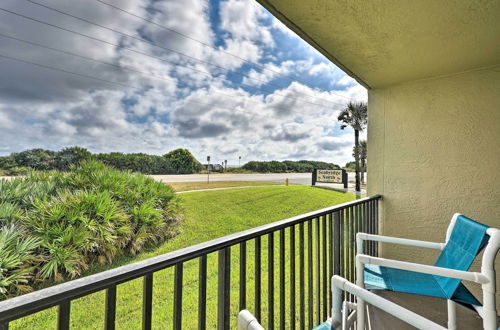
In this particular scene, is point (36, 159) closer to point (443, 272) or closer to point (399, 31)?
point (399, 31)

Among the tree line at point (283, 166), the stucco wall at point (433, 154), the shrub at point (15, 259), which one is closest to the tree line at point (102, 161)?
the shrub at point (15, 259)

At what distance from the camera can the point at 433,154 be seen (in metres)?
2.27

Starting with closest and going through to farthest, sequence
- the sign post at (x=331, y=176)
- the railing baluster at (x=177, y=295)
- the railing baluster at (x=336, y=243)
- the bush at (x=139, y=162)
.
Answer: the railing baluster at (x=177, y=295), the railing baluster at (x=336, y=243), the bush at (x=139, y=162), the sign post at (x=331, y=176)

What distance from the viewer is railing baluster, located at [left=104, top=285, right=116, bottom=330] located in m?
0.60

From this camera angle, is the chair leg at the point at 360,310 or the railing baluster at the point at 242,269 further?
the chair leg at the point at 360,310

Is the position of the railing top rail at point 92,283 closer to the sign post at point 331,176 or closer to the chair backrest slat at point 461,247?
the chair backrest slat at point 461,247

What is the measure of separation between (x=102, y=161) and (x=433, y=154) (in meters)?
7.04

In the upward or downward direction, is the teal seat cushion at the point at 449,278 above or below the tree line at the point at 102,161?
below

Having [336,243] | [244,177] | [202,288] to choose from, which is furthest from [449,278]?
[244,177]

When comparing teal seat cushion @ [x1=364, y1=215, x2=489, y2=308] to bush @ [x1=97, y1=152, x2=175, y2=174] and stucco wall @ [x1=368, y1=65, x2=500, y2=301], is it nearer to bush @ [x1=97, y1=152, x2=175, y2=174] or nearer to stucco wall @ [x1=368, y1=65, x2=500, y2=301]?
stucco wall @ [x1=368, y1=65, x2=500, y2=301]

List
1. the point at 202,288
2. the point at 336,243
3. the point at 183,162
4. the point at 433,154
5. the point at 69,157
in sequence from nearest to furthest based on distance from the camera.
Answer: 1. the point at 202,288
2. the point at 336,243
3. the point at 433,154
4. the point at 69,157
5. the point at 183,162

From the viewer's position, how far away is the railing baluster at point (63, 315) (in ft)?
1.69

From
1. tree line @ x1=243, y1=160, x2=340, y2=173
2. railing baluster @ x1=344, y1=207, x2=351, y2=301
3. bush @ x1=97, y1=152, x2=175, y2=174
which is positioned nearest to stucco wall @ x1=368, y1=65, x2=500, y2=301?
railing baluster @ x1=344, y1=207, x2=351, y2=301

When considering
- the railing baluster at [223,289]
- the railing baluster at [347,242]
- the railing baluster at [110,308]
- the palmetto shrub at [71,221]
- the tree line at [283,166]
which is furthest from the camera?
the tree line at [283,166]
